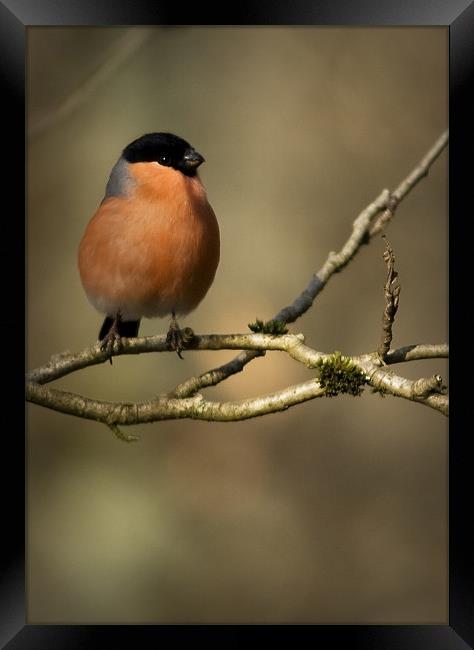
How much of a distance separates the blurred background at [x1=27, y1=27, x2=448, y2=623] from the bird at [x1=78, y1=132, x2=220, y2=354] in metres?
0.06

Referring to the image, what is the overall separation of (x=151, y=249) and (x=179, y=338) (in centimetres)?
29

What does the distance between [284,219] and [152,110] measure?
0.46 meters

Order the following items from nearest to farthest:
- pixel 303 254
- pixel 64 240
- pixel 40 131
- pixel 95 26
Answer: pixel 95 26 → pixel 40 131 → pixel 64 240 → pixel 303 254

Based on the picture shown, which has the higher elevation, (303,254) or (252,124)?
(252,124)

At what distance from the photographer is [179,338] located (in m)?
2.19

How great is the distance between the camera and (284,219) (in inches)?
102

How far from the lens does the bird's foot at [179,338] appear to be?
2129mm

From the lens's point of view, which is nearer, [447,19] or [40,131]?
[447,19]

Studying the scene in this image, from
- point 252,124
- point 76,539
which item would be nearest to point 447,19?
point 252,124

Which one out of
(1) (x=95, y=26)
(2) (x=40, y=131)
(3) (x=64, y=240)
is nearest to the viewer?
(1) (x=95, y=26)

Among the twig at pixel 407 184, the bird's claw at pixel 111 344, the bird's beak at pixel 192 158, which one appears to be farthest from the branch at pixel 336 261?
the bird's beak at pixel 192 158

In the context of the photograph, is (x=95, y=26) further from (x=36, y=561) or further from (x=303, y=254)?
(x=36, y=561)

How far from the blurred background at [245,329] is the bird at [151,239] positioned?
0.06 m

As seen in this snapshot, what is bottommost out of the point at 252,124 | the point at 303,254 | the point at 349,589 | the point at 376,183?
the point at 349,589
